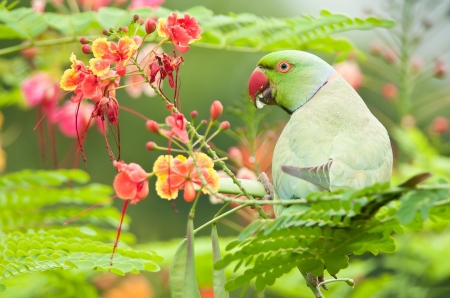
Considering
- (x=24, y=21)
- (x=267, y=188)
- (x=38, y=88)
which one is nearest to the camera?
(x=267, y=188)

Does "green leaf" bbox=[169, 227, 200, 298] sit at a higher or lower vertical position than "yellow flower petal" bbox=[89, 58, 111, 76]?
lower

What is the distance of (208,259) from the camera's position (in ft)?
9.07

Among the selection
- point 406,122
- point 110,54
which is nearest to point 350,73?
point 406,122

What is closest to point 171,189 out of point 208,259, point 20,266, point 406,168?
point 20,266

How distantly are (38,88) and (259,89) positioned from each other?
3.59 ft

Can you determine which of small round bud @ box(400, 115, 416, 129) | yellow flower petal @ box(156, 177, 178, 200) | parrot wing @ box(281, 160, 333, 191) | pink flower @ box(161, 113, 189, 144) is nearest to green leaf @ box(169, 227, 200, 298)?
yellow flower petal @ box(156, 177, 178, 200)

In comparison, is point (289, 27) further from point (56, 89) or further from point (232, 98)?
point (232, 98)

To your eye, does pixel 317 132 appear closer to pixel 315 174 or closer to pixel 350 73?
pixel 315 174

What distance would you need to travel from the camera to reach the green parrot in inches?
61.6

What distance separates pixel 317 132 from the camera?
1.74 metres

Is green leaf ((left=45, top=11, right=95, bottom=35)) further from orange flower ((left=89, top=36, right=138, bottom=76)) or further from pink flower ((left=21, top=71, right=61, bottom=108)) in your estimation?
orange flower ((left=89, top=36, right=138, bottom=76))

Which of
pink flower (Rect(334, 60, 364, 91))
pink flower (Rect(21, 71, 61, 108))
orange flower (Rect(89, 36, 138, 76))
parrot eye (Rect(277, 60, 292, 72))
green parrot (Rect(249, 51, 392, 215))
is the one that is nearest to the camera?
orange flower (Rect(89, 36, 138, 76))

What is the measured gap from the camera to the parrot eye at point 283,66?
215cm

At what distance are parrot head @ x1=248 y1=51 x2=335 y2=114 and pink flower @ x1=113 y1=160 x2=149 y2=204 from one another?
3.49 feet
